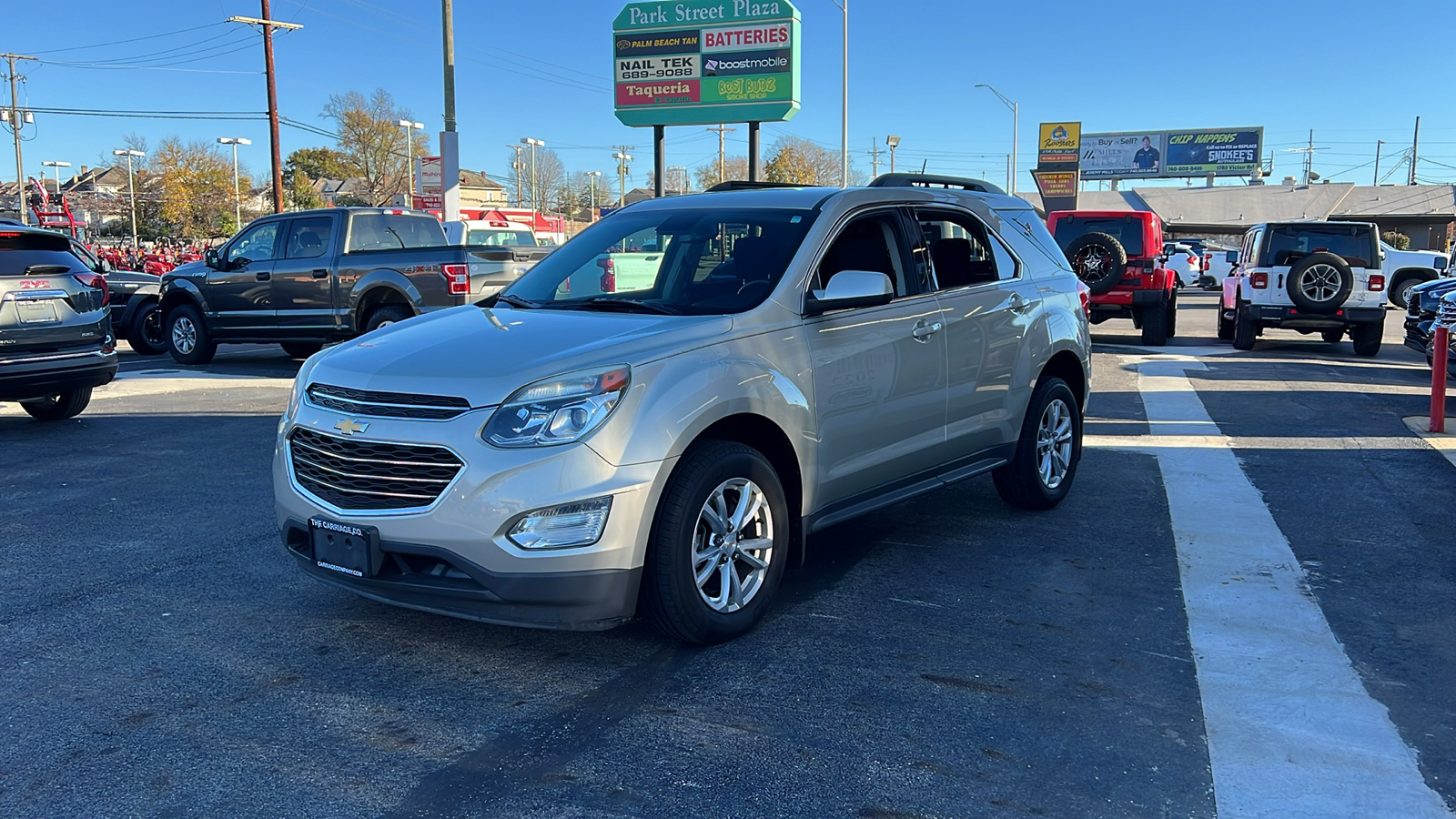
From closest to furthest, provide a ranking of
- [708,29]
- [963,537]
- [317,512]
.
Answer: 1. [317,512]
2. [963,537]
3. [708,29]

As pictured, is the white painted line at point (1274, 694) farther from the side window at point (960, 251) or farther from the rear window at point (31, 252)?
the rear window at point (31, 252)

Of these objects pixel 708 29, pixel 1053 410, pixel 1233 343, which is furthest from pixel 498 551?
pixel 708 29

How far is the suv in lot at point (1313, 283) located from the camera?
49.5ft

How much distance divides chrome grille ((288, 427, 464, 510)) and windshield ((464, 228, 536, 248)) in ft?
53.8

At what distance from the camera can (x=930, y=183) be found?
6.26 meters

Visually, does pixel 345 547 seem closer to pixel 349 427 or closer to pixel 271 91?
pixel 349 427

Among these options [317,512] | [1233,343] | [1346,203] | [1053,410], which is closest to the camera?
[317,512]

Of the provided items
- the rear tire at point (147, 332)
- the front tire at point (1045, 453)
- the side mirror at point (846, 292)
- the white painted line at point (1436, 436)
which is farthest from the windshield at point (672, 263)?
the rear tire at point (147, 332)

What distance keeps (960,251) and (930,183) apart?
2.13ft

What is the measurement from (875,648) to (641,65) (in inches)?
1054

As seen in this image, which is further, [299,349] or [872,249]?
[299,349]

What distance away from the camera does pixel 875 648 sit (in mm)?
4297

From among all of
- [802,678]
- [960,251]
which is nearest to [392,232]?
[960,251]

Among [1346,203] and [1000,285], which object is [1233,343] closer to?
[1000,285]
